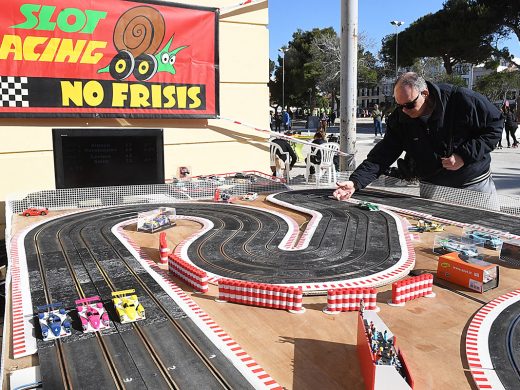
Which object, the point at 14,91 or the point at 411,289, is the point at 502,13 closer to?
the point at 14,91

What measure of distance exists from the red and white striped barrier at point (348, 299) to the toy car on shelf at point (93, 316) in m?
1.92

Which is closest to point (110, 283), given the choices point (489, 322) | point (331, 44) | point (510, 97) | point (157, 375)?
point (157, 375)

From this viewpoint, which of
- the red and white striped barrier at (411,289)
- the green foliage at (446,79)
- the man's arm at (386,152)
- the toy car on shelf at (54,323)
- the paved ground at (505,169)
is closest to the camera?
the toy car on shelf at (54,323)

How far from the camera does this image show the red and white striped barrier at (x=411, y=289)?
4285 millimetres

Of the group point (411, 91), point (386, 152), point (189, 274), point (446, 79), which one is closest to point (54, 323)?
point (189, 274)

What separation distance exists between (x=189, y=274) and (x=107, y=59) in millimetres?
7388

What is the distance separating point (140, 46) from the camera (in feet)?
35.4

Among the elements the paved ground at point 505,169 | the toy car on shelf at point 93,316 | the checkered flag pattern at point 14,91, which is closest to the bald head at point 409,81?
the toy car on shelf at point 93,316

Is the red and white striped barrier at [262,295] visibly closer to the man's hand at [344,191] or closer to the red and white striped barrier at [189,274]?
the red and white striped barrier at [189,274]

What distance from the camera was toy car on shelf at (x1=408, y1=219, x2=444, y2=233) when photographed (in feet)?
21.8

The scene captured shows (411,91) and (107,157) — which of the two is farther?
(107,157)

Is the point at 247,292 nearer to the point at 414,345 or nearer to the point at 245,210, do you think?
the point at 414,345

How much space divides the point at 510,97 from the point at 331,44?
138 feet

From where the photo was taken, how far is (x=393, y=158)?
6410 mm
